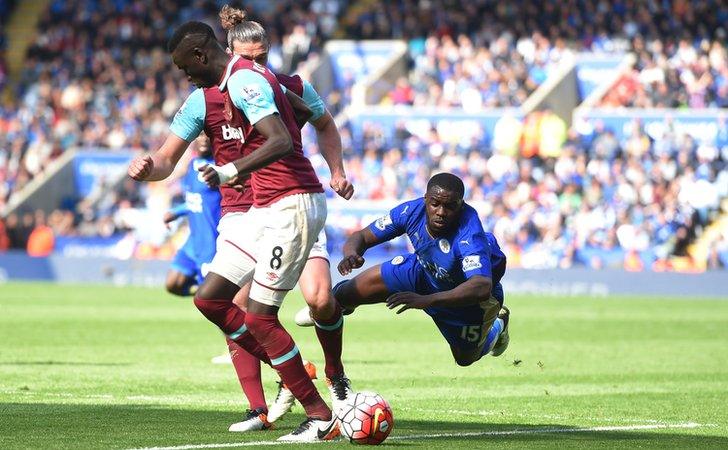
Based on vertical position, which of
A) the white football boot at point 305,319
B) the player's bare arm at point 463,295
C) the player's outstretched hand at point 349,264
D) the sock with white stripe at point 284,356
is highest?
the player's outstretched hand at point 349,264

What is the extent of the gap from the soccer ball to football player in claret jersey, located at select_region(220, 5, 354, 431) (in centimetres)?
45

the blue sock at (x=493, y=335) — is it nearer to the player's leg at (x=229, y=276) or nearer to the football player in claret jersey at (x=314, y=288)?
the football player in claret jersey at (x=314, y=288)

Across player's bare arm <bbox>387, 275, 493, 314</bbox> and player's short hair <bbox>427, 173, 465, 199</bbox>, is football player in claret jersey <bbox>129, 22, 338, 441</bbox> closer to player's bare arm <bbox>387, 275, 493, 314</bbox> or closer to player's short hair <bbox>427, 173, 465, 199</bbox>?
player's bare arm <bbox>387, 275, 493, 314</bbox>

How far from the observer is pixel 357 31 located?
4128 cm

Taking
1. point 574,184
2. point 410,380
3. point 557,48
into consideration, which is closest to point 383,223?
point 410,380

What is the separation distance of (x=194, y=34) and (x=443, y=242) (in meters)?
2.53

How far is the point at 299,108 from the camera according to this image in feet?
30.0

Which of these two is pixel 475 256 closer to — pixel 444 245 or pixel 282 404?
pixel 444 245

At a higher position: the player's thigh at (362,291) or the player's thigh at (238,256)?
the player's thigh at (238,256)

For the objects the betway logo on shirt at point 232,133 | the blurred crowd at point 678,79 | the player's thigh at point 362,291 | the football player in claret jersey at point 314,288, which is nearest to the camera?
the betway logo on shirt at point 232,133

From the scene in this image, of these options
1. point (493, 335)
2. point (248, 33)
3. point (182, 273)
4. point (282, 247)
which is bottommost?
Result: point (182, 273)

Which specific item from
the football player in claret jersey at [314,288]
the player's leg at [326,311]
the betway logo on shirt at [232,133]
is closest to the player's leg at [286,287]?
the player's leg at [326,311]

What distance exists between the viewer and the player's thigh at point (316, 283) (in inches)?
351

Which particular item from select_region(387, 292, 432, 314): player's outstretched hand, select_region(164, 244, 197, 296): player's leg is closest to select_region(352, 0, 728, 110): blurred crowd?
select_region(164, 244, 197, 296): player's leg
